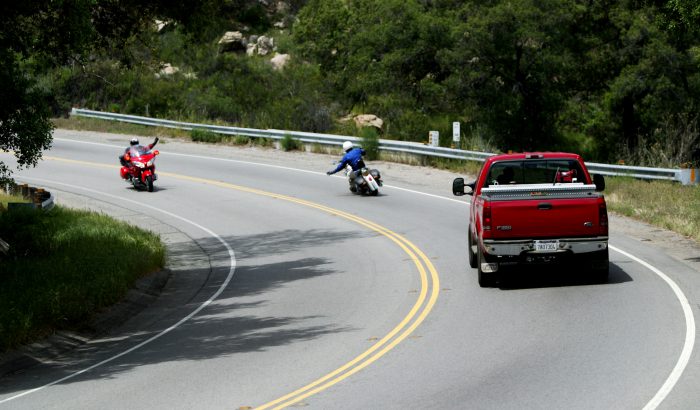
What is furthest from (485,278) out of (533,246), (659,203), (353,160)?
(353,160)

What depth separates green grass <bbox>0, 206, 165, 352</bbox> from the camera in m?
15.0

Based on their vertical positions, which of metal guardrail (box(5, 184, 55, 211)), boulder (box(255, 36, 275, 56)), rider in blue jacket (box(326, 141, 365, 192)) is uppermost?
boulder (box(255, 36, 275, 56))

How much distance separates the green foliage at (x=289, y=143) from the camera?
3831cm

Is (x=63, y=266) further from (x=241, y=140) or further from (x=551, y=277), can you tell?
(x=241, y=140)

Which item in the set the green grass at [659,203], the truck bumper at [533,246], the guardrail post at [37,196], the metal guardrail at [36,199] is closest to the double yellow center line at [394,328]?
the truck bumper at [533,246]

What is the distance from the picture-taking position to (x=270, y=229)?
82.7 feet

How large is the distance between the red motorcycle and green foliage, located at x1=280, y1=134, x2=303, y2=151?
300 inches

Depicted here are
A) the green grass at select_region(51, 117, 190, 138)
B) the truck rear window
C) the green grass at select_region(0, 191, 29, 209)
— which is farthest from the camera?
the green grass at select_region(51, 117, 190, 138)

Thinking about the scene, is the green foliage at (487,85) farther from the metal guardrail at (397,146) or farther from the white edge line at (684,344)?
the white edge line at (684,344)

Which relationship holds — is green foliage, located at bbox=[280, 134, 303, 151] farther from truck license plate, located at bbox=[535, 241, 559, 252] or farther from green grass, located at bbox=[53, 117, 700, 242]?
truck license plate, located at bbox=[535, 241, 559, 252]

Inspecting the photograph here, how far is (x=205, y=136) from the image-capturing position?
1613 inches

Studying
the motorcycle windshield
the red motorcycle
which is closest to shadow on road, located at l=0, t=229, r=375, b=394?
the red motorcycle

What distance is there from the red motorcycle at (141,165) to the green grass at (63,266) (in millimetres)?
4942

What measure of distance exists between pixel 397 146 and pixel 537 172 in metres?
18.0
